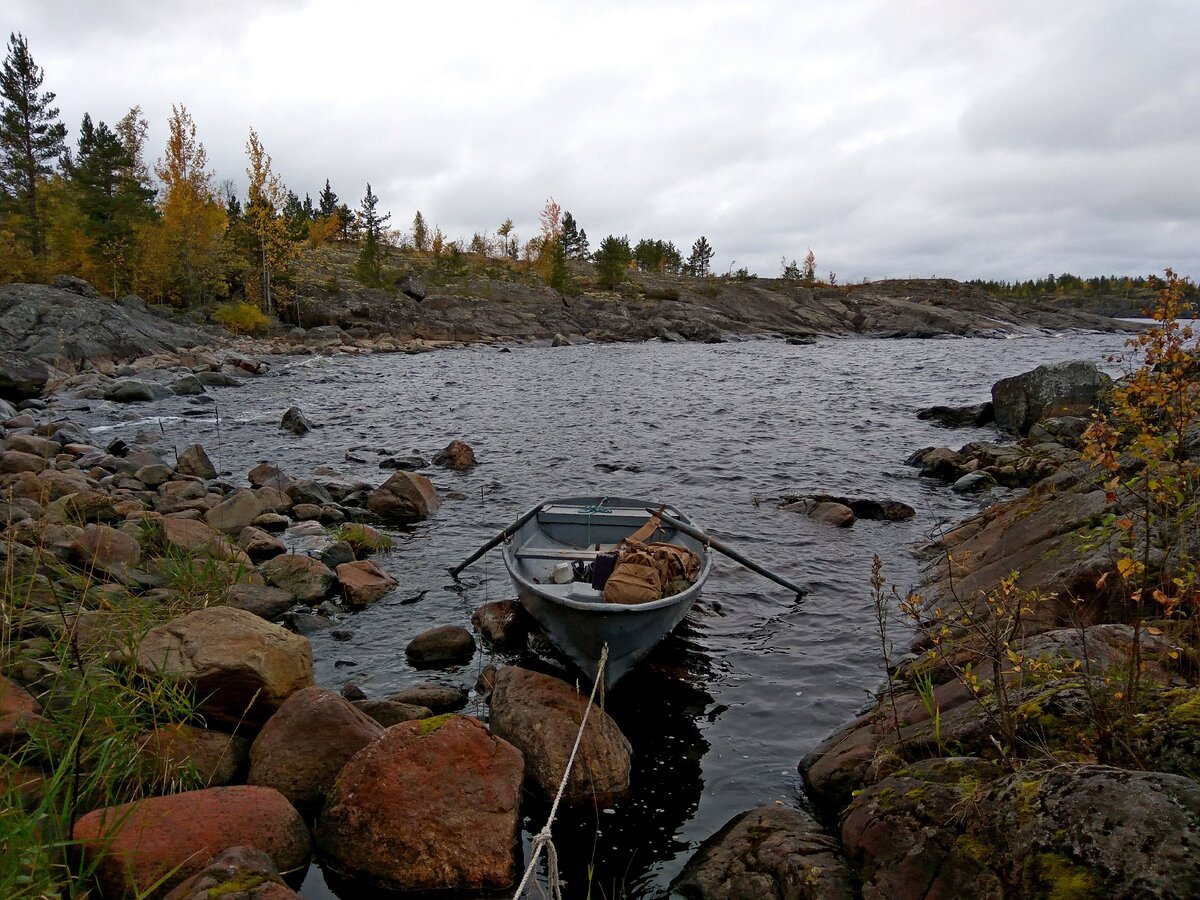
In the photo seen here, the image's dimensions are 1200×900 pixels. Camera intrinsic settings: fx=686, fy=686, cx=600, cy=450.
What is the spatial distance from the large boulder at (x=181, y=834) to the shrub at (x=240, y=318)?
41908 millimetres

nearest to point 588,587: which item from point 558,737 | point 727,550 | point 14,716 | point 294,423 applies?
point 727,550

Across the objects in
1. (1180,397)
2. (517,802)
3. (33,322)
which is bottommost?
(517,802)

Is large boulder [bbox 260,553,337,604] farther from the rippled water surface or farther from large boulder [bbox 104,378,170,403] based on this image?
large boulder [bbox 104,378,170,403]

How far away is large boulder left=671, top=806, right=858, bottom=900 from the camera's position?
11.6 feet

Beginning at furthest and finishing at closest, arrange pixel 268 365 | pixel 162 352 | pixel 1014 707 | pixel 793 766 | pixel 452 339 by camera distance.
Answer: pixel 452 339, pixel 268 365, pixel 162 352, pixel 793 766, pixel 1014 707

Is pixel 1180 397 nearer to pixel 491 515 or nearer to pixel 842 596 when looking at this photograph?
pixel 842 596

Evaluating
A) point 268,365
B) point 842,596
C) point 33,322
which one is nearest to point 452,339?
point 268,365

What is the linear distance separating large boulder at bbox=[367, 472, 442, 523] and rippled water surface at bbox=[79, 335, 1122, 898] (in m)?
0.49

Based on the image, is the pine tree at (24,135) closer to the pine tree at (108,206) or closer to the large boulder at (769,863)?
the pine tree at (108,206)

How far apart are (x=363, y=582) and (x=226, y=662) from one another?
3669 millimetres

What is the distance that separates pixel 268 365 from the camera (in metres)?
32.1

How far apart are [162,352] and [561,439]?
827 inches

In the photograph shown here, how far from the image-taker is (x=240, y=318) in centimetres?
4059

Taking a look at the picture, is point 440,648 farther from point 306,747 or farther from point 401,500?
point 401,500
